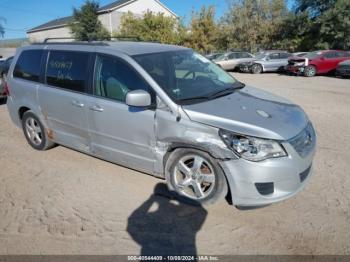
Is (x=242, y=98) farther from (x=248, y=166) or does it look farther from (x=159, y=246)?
(x=159, y=246)

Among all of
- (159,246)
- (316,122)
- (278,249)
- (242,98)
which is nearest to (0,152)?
(159,246)

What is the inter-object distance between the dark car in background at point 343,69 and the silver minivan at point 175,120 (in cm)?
1423

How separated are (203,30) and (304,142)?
1177 inches

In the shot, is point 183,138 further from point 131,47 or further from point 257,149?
point 131,47

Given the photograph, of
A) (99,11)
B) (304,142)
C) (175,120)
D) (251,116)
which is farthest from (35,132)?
(99,11)

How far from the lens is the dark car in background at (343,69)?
1611 centimetres

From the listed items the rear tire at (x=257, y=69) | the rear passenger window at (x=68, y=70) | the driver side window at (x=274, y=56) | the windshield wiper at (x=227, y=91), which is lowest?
the rear tire at (x=257, y=69)

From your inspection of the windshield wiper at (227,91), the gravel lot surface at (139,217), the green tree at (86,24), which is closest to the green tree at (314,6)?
the green tree at (86,24)

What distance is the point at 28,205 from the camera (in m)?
3.75

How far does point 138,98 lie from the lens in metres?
3.49

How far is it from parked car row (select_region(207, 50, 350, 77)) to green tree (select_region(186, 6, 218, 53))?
941 cm

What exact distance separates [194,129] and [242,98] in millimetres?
933

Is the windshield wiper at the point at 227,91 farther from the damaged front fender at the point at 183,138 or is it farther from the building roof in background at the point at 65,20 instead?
the building roof in background at the point at 65,20

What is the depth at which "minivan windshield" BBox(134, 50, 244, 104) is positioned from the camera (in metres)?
3.73
